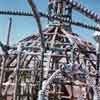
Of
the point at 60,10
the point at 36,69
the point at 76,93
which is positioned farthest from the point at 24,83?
the point at 60,10

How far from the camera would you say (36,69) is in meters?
20.5

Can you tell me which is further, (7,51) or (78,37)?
(78,37)

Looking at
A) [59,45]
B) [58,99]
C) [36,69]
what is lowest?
[58,99]

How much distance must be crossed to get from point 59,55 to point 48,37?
3880 mm

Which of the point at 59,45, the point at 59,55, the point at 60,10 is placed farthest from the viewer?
the point at 60,10

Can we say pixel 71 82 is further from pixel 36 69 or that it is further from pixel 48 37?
pixel 48 37

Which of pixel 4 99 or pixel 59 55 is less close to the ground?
pixel 59 55

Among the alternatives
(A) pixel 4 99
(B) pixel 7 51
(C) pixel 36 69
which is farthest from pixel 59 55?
(A) pixel 4 99

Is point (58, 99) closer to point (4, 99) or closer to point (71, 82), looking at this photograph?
point (71, 82)

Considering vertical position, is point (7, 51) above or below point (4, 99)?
above

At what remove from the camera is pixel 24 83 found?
21.5 meters

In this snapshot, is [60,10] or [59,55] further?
[60,10]

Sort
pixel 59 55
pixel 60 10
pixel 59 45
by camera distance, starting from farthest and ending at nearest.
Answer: pixel 60 10
pixel 59 45
pixel 59 55

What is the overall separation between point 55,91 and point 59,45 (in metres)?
3.08
